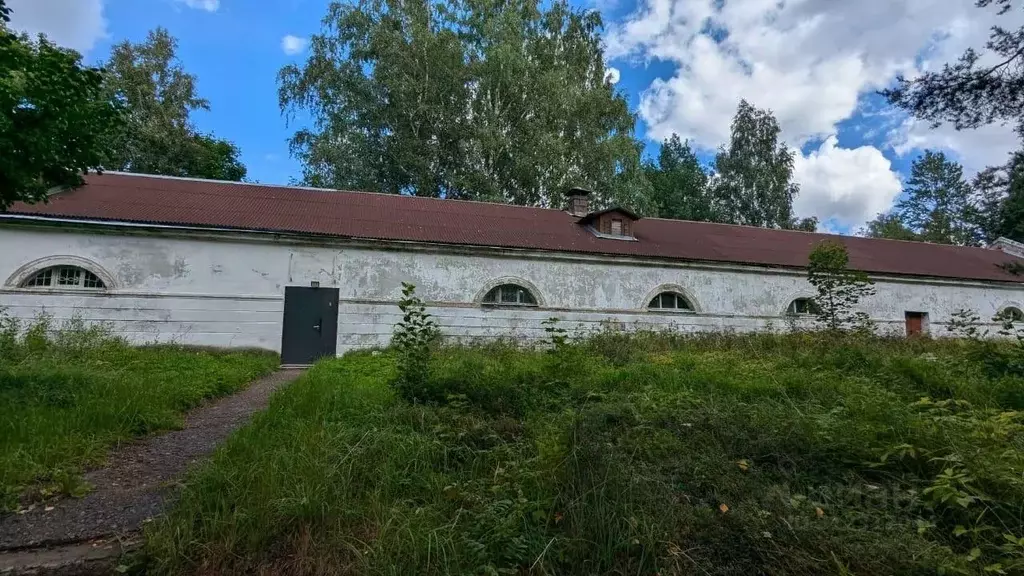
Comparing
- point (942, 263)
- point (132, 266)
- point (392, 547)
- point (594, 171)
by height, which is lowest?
point (392, 547)

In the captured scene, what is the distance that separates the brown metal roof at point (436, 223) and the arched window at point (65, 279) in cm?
132

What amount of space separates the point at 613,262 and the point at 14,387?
516 inches

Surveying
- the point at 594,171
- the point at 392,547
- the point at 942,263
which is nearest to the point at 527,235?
the point at 594,171

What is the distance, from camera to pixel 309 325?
505 inches

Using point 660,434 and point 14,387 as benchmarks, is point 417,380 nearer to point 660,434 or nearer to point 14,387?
point 660,434

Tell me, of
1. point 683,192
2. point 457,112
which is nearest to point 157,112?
point 457,112

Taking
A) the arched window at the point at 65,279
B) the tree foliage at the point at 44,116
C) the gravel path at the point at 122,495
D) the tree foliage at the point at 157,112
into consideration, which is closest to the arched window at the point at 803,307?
the gravel path at the point at 122,495

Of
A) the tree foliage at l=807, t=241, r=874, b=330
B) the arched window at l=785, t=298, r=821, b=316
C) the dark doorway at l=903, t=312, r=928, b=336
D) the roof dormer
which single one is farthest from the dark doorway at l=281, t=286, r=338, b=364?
the dark doorway at l=903, t=312, r=928, b=336

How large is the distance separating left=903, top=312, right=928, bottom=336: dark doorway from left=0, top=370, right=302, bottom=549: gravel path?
2105 centimetres

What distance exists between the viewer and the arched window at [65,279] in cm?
1152

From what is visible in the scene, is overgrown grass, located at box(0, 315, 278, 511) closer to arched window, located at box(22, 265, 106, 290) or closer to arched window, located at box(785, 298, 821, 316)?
arched window, located at box(22, 265, 106, 290)

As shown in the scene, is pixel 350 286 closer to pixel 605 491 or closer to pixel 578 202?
pixel 578 202

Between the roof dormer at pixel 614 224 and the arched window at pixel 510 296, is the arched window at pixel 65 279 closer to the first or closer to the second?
the arched window at pixel 510 296

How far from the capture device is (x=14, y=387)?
524 cm
